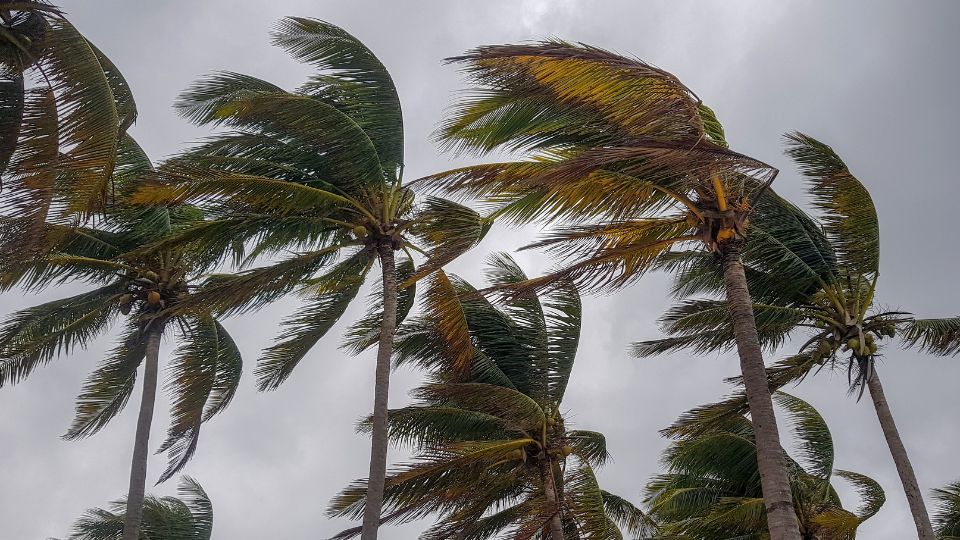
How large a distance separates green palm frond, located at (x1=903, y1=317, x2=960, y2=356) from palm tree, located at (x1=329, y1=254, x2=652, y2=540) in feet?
18.9

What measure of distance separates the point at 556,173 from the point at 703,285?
8412 millimetres

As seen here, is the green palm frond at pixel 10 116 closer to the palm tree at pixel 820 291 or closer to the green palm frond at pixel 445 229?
the green palm frond at pixel 445 229

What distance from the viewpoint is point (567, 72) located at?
11.0m

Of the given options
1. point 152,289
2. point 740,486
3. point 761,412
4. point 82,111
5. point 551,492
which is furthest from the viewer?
point 740,486

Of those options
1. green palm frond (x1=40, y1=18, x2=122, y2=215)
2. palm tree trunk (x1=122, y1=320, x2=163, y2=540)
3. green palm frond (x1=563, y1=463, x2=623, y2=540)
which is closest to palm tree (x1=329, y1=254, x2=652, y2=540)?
green palm frond (x1=563, y1=463, x2=623, y2=540)

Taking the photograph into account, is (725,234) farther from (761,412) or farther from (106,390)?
(106,390)

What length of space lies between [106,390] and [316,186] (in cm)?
745

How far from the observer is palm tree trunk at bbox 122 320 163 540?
16.8 m

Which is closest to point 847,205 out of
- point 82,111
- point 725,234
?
point 725,234

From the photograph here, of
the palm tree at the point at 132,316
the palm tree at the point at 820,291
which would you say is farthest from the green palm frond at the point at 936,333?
the palm tree at the point at 132,316

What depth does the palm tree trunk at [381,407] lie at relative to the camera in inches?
563

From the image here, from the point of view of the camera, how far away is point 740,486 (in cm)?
2150

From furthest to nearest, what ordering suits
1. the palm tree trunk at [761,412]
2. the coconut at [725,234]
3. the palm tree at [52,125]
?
1. the coconut at [725,234]
2. the palm tree trunk at [761,412]
3. the palm tree at [52,125]

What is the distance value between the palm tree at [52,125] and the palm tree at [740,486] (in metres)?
12.7
